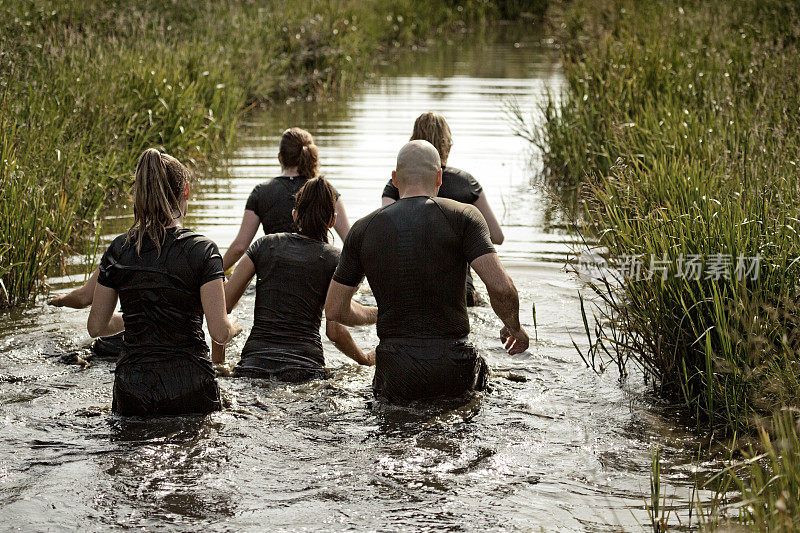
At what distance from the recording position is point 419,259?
20.0ft

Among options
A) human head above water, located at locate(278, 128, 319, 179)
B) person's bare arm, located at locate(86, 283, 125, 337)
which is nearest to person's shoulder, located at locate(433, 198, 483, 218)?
person's bare arm, located at locate(86, 283, 125, 337)

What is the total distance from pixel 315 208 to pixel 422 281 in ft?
3.68

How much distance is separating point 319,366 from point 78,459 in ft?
6.43

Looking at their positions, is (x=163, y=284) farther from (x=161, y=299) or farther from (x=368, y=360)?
(x=368, y=360)

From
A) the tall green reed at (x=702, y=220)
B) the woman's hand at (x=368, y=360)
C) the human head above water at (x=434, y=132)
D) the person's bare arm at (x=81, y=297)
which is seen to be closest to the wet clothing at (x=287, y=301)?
the woman's hand at (x=368, y=360)

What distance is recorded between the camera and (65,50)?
14.0 metres

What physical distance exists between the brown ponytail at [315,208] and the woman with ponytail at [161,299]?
1.19 meters

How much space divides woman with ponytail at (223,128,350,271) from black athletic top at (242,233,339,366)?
47.0 inches

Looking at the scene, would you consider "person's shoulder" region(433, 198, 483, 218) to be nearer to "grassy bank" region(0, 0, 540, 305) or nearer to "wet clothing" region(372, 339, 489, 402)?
"wet clothing" region(372, 339, 489, 402)

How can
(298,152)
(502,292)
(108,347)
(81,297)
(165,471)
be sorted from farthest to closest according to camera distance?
(298,152) < (108,347) < (81,297) < (502,292) < (165,471)

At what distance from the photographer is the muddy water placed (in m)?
Result: 4.94

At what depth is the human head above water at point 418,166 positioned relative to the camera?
244 inches

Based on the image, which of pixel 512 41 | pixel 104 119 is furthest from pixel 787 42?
pixel 512 41

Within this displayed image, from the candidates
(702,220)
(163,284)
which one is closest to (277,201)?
(163,284)
